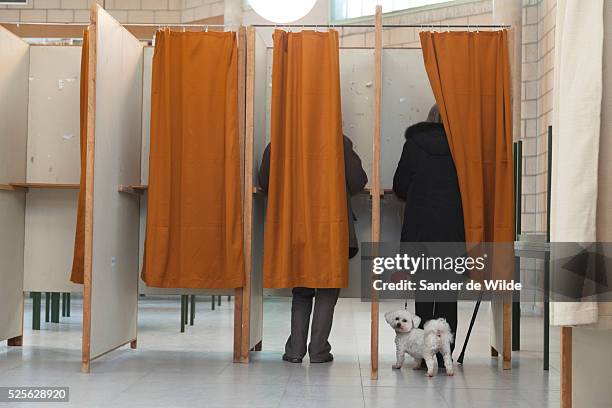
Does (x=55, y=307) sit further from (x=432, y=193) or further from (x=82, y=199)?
(x=432, y=193)

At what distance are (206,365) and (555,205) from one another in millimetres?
2339

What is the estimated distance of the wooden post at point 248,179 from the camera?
4555mm

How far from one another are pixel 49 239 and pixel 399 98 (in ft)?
7.33

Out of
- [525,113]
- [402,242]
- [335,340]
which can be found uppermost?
[525,113]

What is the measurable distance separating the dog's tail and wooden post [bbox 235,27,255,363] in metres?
0.96

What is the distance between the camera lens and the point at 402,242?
454 cm

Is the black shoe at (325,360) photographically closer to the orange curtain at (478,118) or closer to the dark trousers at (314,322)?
the dark trousers at (314,322)

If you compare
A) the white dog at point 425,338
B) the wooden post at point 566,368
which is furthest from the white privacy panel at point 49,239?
the wooden post at point 566,368

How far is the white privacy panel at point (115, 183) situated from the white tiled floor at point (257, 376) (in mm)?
227

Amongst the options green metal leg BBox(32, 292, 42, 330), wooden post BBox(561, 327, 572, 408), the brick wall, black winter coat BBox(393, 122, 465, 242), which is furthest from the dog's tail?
the brick wall

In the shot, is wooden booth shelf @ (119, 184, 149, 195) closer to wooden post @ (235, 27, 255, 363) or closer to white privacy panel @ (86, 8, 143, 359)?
white privacy panel @ (86, 8, 143, 359)

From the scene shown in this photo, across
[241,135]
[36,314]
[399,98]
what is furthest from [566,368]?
[36,314]

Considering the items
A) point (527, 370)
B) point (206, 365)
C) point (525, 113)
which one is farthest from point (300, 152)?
point (525, 113)

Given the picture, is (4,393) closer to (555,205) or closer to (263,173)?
(263,173)
